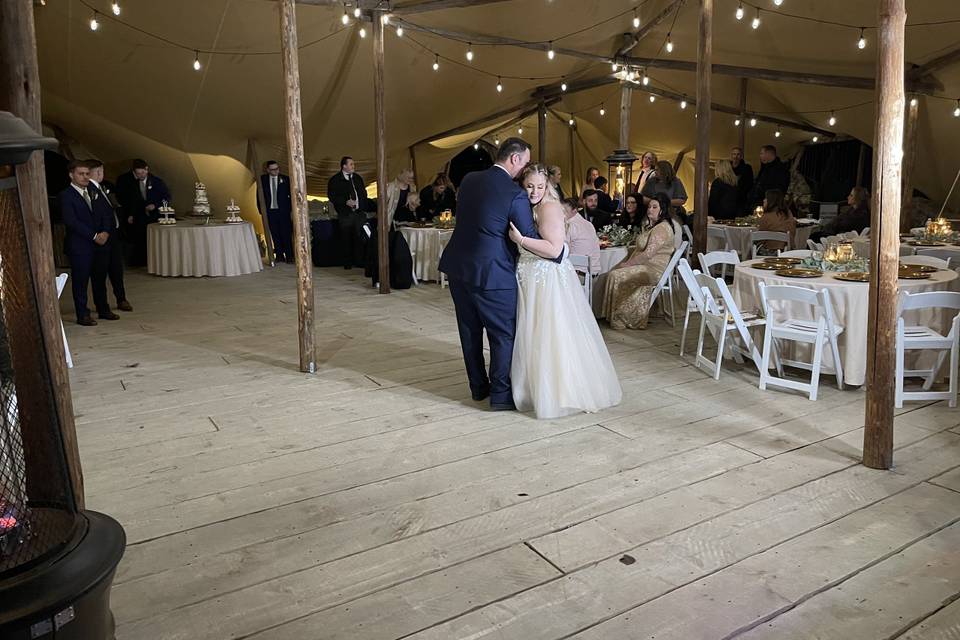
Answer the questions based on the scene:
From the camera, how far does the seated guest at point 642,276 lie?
21.3 feet

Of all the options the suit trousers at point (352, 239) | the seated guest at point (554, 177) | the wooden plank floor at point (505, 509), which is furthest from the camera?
→ the suit trousers at point (352, 239)

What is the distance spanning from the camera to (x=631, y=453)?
3.64 meters

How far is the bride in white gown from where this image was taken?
4.05 meters

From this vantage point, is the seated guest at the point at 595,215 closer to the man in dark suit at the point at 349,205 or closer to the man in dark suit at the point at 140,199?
the man in dark suit at the point at 349,205

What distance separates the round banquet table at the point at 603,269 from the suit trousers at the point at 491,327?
259 centimetres

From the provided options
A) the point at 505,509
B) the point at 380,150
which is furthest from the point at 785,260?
the point at 380,150

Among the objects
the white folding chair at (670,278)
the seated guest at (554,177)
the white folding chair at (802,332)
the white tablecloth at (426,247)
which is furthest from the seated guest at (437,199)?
the white folding chair at (802,332)

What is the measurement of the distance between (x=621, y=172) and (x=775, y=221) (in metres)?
5.37

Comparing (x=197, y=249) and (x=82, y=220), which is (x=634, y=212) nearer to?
(x=82, y=220)

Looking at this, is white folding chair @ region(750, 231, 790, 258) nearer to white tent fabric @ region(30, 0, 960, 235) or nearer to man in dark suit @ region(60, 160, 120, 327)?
white tent fabric @ region(30, 0, 960, 235)

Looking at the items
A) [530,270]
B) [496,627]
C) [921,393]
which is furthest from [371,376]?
[921,393]

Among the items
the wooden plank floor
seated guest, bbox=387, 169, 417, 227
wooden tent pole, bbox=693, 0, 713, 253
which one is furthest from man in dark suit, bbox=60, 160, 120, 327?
wooden tent pole, bbox=693, 0, 713, 253

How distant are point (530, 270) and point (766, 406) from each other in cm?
159

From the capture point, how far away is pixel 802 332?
14.9ft
